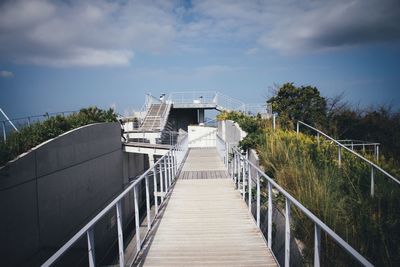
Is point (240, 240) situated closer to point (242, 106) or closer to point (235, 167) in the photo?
point (235, 167)

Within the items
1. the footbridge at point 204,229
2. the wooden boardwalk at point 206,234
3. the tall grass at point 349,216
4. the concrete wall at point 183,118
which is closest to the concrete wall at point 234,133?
the footbridge at point 204,229

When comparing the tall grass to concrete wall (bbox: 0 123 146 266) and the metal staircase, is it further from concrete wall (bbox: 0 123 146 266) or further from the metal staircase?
the metal staircase

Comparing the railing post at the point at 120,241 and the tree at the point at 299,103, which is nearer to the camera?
the railing post at the point at 120,241

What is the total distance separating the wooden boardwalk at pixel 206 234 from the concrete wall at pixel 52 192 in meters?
3.53

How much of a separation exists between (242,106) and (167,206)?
22.2 meters

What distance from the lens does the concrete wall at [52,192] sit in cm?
700

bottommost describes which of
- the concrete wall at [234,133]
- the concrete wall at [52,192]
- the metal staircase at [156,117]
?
the concrete wall at [52,192]

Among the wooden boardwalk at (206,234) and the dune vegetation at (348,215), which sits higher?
the dune vegetation at (348,215)

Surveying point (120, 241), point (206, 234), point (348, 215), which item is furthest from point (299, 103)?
point (120, 241)

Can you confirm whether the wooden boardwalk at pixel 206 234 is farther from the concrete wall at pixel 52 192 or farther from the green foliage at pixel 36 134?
the green foliage at pixel 36 134

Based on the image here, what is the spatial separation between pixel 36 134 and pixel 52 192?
1911 mm

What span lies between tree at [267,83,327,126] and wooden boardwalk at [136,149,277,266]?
798cm

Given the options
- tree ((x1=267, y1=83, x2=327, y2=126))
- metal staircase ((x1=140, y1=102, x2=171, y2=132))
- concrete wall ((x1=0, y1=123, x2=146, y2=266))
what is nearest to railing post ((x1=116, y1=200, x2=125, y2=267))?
concrete wall ((x1=0, y1=123, x2=146, y2=266))

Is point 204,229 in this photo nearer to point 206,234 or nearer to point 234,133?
point 206,234
